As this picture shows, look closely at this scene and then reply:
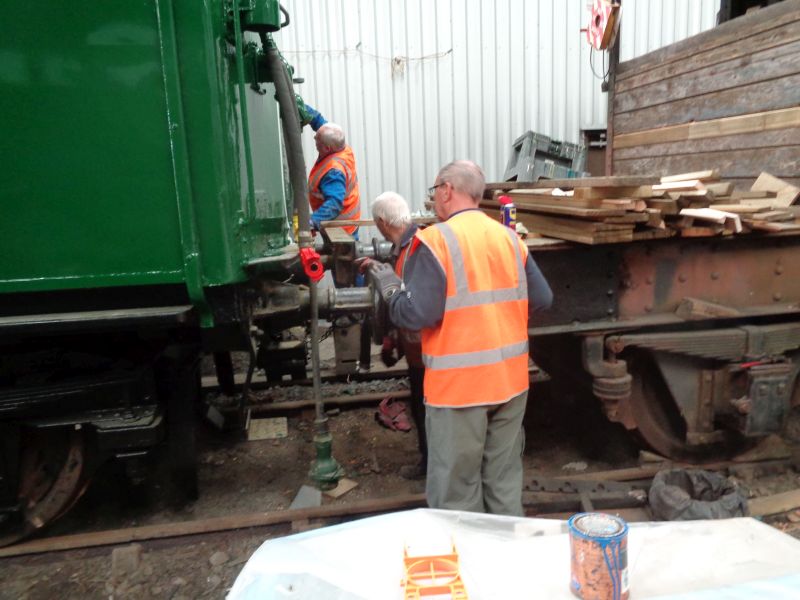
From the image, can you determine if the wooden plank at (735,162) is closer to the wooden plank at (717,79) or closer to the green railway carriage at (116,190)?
the wooden plank at (717,79)

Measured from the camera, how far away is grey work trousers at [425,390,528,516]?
2461mm

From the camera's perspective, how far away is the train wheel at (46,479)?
2961mm

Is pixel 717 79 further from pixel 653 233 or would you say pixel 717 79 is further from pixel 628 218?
pixel 628 218

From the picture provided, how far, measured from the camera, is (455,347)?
2.39 m

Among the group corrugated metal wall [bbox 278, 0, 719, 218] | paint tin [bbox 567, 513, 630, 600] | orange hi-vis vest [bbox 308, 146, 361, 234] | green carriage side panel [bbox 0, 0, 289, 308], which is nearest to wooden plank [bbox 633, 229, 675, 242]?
paint tin [bbox 567, 513, 630, 600]

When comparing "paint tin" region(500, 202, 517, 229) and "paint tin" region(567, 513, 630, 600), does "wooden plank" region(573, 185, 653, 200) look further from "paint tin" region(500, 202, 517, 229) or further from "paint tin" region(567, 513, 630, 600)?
"paint tin" region(567, 513, 630, 600)

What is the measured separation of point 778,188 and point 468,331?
2.41 metres

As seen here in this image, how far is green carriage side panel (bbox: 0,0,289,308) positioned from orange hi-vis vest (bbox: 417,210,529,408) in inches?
37.2

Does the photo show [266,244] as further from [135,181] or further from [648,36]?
[648,36]

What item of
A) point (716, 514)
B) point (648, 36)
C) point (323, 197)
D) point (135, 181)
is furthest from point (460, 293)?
point (648, 36)

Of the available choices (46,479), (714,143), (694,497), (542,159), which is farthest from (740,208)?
(542,159)

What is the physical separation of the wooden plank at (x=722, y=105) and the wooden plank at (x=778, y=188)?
0.45m

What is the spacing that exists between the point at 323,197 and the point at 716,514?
13.4ft

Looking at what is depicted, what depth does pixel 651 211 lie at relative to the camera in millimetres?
2770
